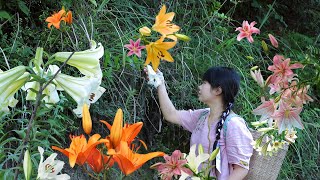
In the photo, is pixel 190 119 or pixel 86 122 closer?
pixel 86 122

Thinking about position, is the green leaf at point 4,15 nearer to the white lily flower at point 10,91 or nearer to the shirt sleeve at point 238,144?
the shirt sleeve at point 238,144

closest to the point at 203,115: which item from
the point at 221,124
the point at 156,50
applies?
the point at 221,124

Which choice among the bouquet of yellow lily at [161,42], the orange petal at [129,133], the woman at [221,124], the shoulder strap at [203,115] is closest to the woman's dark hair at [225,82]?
the woman at [221,124]

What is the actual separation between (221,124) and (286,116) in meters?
1.51

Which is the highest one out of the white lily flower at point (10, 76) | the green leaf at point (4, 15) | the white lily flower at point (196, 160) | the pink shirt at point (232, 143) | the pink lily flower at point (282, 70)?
the pink lily flower at point (282, 70)

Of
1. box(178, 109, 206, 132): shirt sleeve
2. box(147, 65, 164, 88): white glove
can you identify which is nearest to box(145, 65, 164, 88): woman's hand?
box(147, 65, 164, 88): white glove

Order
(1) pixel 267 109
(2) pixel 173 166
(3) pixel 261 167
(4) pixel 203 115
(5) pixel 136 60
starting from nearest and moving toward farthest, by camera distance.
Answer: (1) pixel 267 109, (2) pixel 173 166, (3) pixel 261 167, (4) pixel 203 115, (5) pixel 136 60

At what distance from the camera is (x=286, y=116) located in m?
1.30

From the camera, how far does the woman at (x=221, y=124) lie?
9.07 feet

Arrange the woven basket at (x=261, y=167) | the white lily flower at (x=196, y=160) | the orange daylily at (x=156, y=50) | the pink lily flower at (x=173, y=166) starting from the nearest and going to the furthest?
the white lily flower at (x=196, y=160) < the pink lily flower at (x=173, y=166) < the orange daylily at (x=156, y=50) < the woven basket at (x=261, y=167)

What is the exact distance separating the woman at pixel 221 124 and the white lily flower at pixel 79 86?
4.42ft

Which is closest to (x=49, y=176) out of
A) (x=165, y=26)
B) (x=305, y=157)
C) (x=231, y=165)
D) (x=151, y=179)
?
(x=165, y=26)

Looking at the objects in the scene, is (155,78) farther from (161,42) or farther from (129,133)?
(129,133)

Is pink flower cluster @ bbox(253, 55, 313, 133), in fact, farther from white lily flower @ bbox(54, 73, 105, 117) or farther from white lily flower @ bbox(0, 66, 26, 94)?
white lily flower @ bbox(0, 66, 26, 94)
